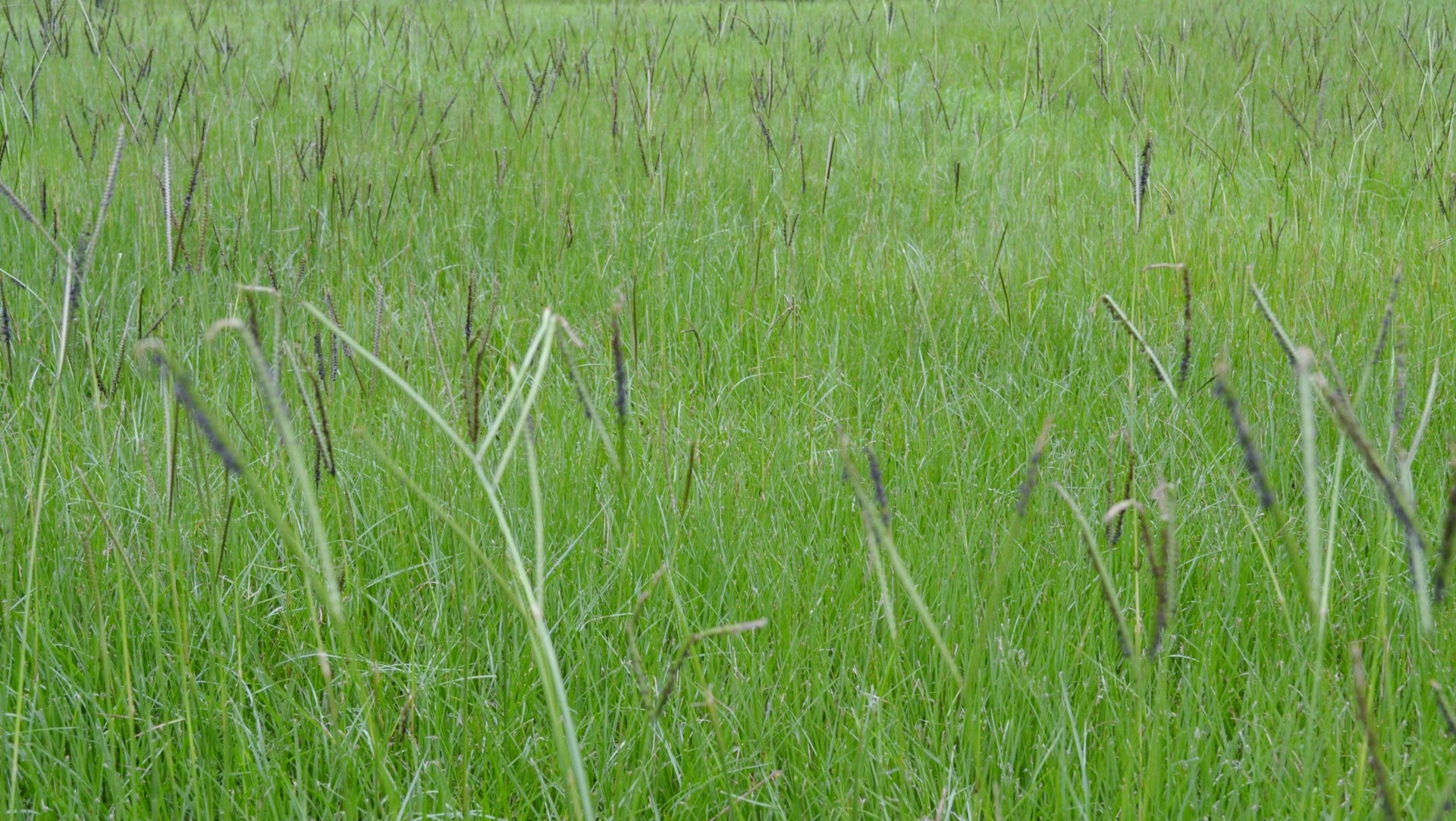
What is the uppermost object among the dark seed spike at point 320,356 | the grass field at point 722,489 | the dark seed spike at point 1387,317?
the dark seed spike at point 1387,317

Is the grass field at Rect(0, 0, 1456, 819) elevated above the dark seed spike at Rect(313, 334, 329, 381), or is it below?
below

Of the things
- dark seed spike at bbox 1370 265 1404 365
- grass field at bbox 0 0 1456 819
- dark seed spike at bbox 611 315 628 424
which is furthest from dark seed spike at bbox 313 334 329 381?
dark seed spike at bbox 1370 265 1404 365

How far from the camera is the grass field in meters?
1.01

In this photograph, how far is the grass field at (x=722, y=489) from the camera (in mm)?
1007

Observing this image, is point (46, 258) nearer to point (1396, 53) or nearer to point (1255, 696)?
point (1255, 696)

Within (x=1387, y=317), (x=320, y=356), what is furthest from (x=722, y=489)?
(x=1387, y=317)

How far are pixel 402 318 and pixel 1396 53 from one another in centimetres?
461

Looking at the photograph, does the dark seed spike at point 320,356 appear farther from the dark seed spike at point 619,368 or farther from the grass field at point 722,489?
the dark seed spike at point 619,368

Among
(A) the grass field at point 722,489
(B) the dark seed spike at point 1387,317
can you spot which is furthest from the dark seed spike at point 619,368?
(B) the dark seed spike at point 1387,317

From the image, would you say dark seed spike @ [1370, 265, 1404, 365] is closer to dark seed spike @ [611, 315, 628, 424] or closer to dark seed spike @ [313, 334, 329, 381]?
dark seed spike @ [611, 315, 628, 424]

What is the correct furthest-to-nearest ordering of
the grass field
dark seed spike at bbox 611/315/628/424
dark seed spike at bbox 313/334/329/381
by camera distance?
dark seed spike at bbox 313/334/329/381
the grass field
dark seed spike at bbox 611/315/628/424

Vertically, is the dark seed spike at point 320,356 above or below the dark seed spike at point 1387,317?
below

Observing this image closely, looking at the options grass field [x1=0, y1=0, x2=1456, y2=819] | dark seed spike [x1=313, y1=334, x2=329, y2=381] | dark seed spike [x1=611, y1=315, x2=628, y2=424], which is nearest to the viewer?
dark seed spike [x1=611, y1=315, x2=628, y2=424]

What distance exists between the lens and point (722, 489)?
1582 mm
